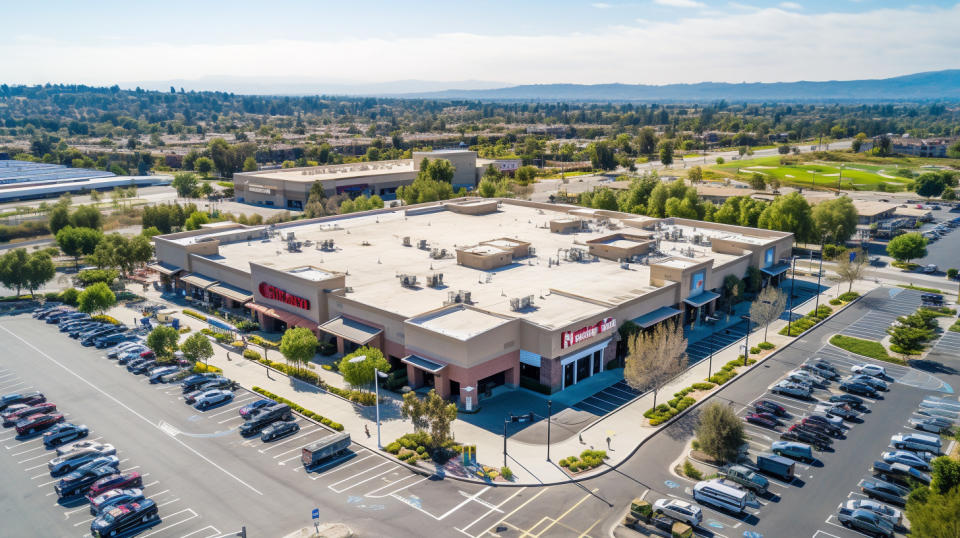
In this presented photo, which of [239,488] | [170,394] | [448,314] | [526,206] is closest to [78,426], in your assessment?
[170,394]

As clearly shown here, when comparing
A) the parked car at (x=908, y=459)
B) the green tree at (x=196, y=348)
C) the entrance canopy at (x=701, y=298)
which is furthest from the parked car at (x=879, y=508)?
the green tree at (x=196, y=348)

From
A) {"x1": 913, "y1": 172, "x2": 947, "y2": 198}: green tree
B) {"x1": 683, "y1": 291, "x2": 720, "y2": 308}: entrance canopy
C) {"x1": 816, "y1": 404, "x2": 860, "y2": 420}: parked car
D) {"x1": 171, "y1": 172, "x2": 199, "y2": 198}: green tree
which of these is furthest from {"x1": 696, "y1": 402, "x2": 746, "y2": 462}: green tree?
{"x1": 913, "y1": 172, "x2": 947, "y2": 198}: green tree

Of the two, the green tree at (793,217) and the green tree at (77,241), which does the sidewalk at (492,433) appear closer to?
the green tree at (793,217)

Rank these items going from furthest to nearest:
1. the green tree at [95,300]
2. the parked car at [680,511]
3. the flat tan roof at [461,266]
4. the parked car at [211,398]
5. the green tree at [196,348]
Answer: the green tree at [95,300]
the flat tan roof at [461,266]
the green tree at [196,348]
the parked car at [211,398]
the parked car at [680,511]

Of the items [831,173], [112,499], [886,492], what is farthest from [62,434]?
[831,173]

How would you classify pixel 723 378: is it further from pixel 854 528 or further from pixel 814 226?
pixel 814 226
